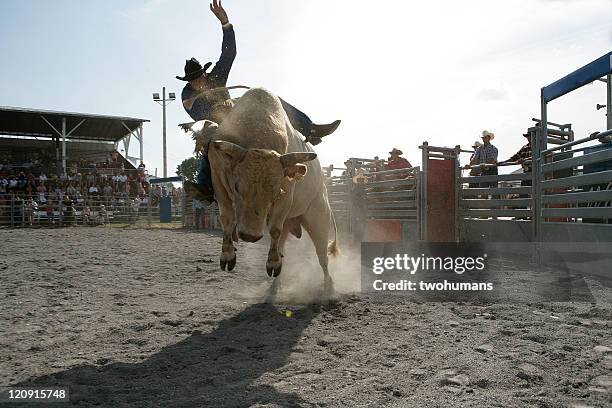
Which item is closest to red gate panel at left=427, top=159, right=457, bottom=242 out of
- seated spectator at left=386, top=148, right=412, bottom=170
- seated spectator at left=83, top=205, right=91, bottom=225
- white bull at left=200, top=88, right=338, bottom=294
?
seated spectator at left=386, top=148, right=412, bottom=170

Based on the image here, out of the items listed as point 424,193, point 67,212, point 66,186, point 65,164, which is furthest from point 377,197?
point 65,164

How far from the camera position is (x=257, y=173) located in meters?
3.38

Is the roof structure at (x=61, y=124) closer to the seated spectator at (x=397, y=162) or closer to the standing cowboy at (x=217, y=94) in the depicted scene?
the seated spectator at (x=397, y=162)

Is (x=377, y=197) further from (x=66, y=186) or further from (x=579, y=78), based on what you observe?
(x=66, y=186)

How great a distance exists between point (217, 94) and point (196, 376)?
9.51ft

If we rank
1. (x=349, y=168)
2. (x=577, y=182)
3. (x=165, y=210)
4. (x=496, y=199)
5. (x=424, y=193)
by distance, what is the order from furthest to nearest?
(x=165, y=210), (x=349, y=168), (x=424, y=193), (x=496, y=199), (x=577, y=182)

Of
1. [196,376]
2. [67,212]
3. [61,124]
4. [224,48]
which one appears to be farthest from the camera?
[61,124]

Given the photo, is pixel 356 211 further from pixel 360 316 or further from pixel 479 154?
pixel 360 316

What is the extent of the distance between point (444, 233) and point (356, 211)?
9.83 feet

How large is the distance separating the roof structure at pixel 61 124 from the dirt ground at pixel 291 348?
2158cm

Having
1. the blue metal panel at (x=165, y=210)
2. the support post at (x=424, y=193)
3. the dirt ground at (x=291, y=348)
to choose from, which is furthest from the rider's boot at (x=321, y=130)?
the blue metal panel at (x=165, y=210)

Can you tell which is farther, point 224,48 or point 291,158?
point 224,48

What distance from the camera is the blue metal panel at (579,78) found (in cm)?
652

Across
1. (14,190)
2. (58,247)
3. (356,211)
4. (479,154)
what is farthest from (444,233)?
(14,190)
